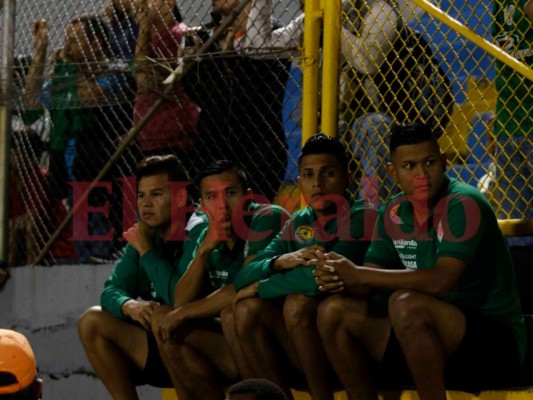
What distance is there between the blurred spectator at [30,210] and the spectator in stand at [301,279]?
253 cm

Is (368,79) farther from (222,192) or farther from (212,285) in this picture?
(212,285)

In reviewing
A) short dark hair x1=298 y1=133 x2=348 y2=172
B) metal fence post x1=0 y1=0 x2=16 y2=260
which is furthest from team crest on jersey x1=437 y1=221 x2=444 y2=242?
metal fence post x1=0 y1=0 x2=16 y2=260

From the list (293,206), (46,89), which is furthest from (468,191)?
(46,89)

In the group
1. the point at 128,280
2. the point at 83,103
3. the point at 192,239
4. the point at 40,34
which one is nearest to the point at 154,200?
the point at 192,239

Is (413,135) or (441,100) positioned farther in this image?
(441,100)

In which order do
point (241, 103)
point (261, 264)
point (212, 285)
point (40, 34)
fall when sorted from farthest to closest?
1. point (40, 34)
2. point (241, 103)
3. point (212, 285)
4. point (261, 264)

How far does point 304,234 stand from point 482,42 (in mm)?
1100

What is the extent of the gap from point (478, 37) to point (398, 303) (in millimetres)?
1414

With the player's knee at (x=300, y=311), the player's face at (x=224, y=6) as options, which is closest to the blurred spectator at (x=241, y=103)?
the player's face at (x=224, y=6)

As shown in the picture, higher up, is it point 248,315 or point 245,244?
point 245,244

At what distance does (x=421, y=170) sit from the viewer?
13.1ft

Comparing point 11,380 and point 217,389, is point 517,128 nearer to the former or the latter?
point 217,389

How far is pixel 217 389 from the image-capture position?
14.8ft

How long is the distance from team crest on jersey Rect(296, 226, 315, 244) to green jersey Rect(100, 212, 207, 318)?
0.60 m
